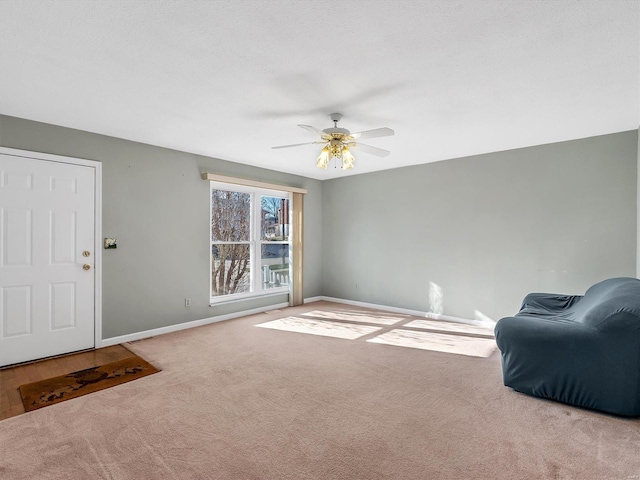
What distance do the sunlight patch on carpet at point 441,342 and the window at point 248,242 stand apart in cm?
252

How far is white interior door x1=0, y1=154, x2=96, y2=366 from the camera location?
3.34 metres

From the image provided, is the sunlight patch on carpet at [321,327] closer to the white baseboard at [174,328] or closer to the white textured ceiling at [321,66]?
the white baseboard at [174,328]

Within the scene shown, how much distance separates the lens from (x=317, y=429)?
7.34 feet

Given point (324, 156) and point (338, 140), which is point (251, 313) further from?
point (338, 140)

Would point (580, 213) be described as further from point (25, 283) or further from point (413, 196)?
point (25, 283)

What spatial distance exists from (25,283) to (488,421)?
14.8ft

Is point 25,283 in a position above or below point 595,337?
above

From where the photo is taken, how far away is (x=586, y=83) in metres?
2.65

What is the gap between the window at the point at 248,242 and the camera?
17.5 feet

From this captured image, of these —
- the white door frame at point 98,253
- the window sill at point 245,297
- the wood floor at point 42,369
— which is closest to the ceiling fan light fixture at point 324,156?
the white door frame at point 98,253

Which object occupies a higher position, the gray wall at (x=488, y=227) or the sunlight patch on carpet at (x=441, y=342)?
the gray wall at (x=488, y=227)

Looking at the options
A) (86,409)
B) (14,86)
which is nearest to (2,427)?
(86,409)

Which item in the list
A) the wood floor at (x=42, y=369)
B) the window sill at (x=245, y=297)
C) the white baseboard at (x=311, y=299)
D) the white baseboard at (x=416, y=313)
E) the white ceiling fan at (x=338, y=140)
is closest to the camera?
the wood floor at (x=42, y=369)

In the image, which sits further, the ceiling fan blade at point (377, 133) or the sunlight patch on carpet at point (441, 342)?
the sunlight patch on carpet at point (441, 342)
